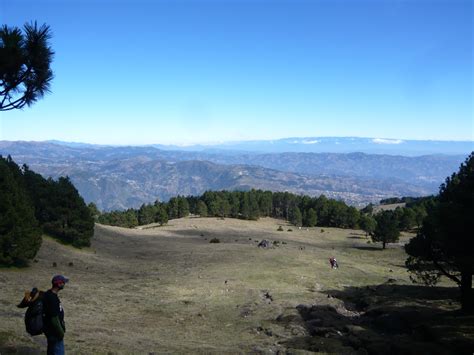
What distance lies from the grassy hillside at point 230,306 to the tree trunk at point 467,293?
1.04 meters

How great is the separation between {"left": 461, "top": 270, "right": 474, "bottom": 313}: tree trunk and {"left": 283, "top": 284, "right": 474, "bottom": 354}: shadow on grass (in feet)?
2.55

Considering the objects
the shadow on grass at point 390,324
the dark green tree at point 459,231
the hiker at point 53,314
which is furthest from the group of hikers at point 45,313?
the dark green tree at point 459,231

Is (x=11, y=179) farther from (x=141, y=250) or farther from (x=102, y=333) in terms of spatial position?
(x=141, y=250)

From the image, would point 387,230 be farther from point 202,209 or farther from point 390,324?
point 202,209

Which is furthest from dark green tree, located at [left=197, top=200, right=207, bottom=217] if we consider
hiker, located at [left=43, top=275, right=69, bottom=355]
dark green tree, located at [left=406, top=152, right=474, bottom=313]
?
hiker, located at [left=43, top=275, right=69, bottom=355]

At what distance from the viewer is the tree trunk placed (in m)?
24.8

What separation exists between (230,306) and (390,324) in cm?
1163

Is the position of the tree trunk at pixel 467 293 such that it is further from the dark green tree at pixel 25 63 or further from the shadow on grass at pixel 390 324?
the dark green tree at pixel 25 63

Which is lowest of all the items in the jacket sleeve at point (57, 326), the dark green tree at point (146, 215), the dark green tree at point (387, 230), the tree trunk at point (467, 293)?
the dark green tree at point (146, 215)

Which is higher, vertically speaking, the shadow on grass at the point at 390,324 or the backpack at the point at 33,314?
the backpack at the point at 33,314

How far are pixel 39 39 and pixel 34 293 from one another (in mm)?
9958

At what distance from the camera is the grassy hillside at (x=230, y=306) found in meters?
20.1

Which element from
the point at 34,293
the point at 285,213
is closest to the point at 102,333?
the point at 34,293

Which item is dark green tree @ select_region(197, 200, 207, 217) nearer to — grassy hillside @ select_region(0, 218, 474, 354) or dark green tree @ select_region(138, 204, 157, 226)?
dark green tree @ select_region(138, 204, 157, 226)
